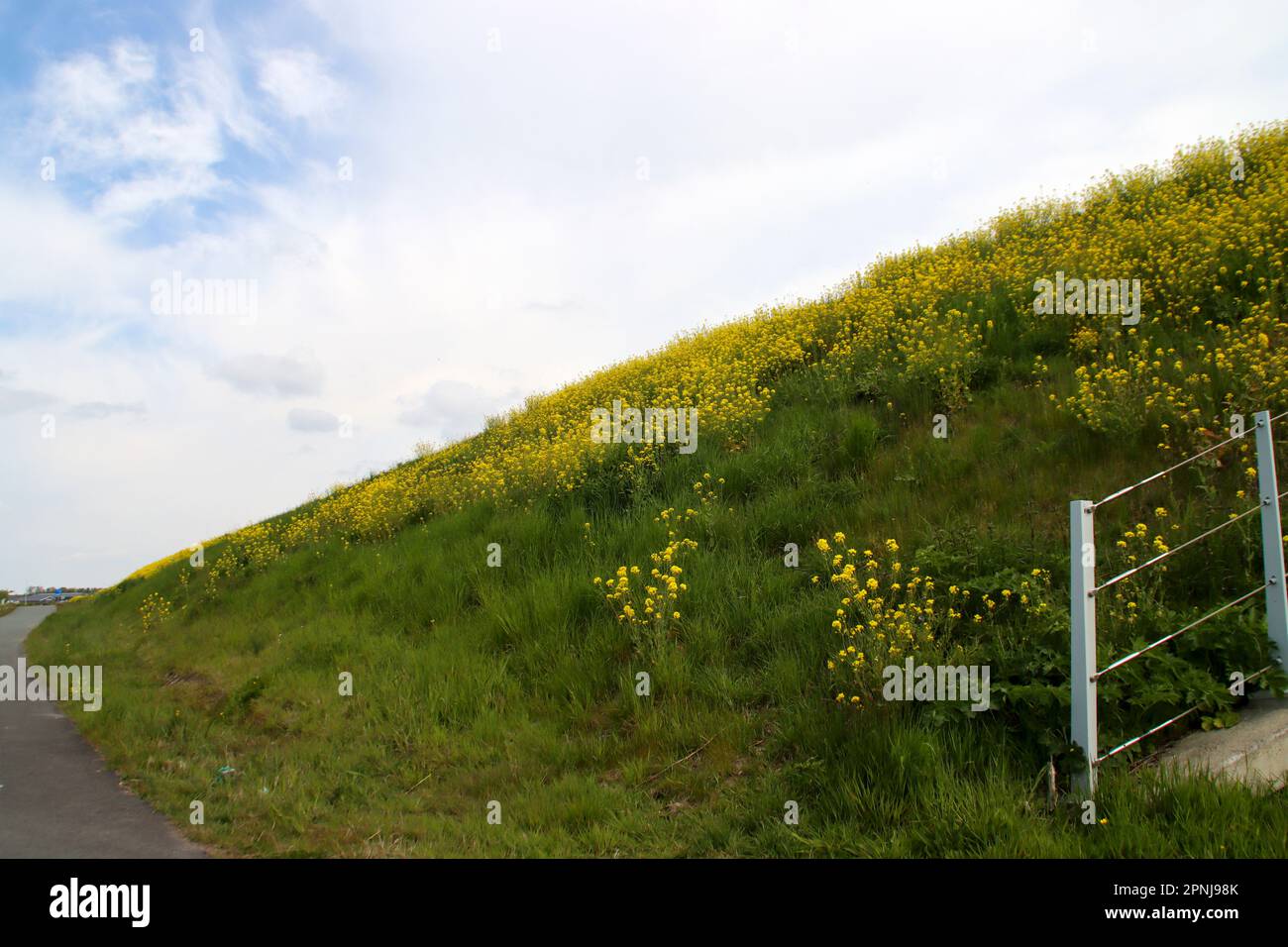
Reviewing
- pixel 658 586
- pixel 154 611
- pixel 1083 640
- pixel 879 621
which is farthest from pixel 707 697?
pixel 154 611

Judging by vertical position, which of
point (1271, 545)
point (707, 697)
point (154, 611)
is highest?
point (1271, 545)

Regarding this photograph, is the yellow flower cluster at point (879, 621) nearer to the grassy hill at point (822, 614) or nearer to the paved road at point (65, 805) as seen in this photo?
the grassy hill at point (822, 614)

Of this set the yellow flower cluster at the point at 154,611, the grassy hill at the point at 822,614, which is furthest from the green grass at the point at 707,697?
the yellow flower cluster at the point at 154,611

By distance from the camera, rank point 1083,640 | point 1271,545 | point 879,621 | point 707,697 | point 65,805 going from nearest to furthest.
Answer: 1. point 1083,640
2. point 1271,545
3. point 879,621
4. point 707,697
5. point 65,805

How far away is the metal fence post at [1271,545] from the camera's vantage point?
473 centimetres

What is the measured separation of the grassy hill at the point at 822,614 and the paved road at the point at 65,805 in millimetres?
248

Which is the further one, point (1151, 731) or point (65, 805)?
point (65, 805)

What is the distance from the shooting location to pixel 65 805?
6199 mm

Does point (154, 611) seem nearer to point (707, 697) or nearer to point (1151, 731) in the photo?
point (707, 697)

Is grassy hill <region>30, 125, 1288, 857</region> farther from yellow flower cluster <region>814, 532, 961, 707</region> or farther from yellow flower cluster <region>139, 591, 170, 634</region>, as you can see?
yellow flower cluster <region>139, 591, 170, 634</region>

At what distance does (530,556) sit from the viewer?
9562 mm

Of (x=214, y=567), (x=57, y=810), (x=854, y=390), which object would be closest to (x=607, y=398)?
(x=854, y=390)

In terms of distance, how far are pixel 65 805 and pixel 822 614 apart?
248 inches
